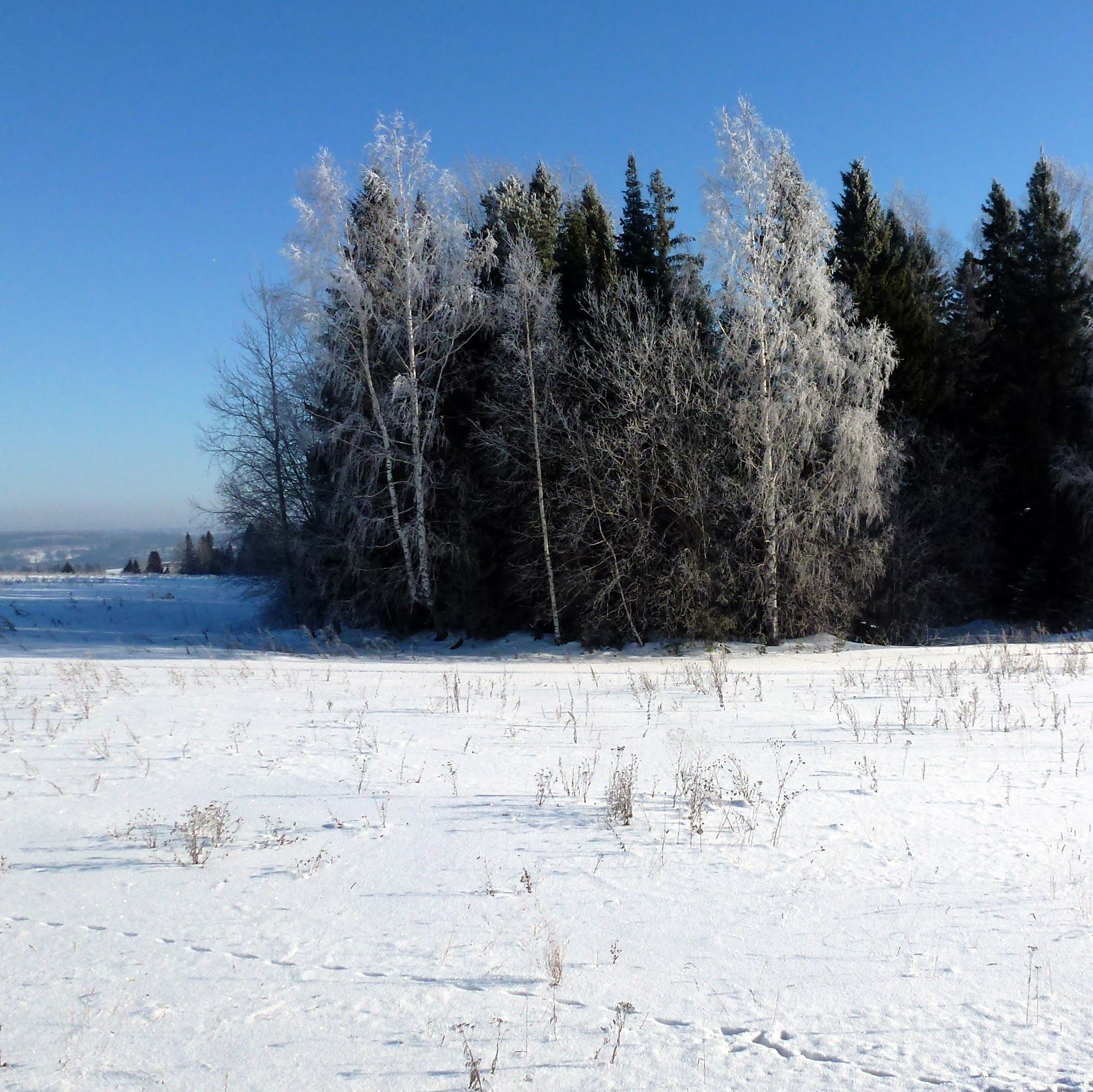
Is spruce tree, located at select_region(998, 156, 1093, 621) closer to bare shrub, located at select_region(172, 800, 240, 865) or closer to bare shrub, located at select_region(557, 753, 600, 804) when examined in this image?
bare shrub, located at select_region(557, 753, 600, 804)

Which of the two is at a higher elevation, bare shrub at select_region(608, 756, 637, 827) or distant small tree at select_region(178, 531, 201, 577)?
distant small tree at select_region(178, 531, 201, 577)

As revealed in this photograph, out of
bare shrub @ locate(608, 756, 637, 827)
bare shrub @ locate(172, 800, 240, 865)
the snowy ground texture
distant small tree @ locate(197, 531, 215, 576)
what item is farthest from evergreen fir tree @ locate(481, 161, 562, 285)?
distant small tree @ locate(197, 531, 215, 576)

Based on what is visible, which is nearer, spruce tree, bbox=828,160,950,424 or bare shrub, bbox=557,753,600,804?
Result: bare shrub, bbox=557,753,600,804

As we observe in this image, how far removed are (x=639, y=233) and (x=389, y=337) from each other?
337 inches

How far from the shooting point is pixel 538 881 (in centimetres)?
470

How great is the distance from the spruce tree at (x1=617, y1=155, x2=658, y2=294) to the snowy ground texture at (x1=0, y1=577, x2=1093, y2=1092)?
1878 cm

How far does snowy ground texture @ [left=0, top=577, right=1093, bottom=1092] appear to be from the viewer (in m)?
3.14

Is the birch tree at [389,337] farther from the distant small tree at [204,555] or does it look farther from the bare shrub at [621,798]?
the distant small tree at [204,555]

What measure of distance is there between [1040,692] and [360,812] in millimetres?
8983

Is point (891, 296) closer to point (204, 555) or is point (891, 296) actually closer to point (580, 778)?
point (580, 778)

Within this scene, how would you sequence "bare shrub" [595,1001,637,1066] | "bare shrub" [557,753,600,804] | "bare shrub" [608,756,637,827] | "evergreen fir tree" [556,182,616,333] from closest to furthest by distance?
1. "bare shrub" [595,1001,637,1066]
2. "bare shrub" [608,756,637,827]
3. "bare shrub" [557,753,600,804]
4. "evergreen fir tree" [556,182,616,333]

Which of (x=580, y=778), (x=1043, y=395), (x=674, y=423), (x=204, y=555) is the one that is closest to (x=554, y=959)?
(x=580, y=778)

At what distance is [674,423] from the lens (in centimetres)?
2158

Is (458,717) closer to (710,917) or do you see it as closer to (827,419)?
(710,917)
